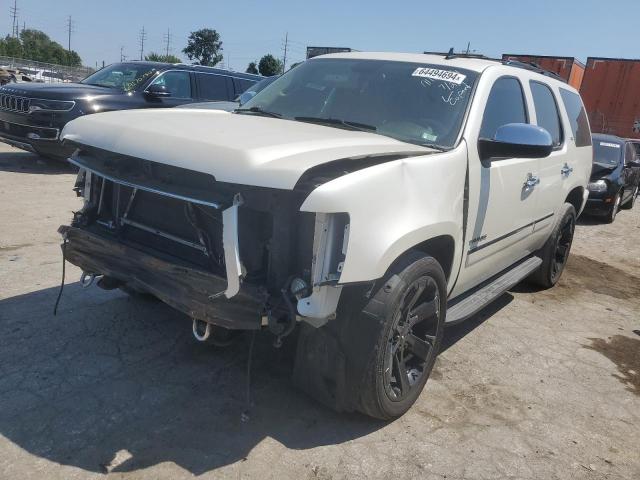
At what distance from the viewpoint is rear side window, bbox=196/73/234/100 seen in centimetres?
1055

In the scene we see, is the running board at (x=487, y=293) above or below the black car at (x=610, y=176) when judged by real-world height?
below

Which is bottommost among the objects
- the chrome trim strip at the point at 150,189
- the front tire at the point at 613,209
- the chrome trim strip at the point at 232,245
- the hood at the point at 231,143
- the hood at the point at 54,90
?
the front tire at the point at 613,209

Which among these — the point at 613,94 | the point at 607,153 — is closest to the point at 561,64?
the point at 613,94

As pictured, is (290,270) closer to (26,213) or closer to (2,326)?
(2,326)

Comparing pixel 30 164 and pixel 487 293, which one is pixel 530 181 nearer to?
pixel 487 293

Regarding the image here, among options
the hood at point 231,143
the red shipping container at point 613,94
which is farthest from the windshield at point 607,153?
the hood at point 231,143

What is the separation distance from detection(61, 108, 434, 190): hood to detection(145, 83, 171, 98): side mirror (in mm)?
6468

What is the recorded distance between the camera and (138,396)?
124 inches

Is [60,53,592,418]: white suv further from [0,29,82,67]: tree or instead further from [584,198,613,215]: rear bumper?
[0,29,82,67]: tree

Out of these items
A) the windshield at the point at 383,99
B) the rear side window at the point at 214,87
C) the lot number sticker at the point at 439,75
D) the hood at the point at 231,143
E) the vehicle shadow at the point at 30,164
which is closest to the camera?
the hood at the point at 231,143

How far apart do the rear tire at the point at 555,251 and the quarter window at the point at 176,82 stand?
702 cm

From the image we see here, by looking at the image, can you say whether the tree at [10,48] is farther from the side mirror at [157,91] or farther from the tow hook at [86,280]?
the tow hook at [86,280]

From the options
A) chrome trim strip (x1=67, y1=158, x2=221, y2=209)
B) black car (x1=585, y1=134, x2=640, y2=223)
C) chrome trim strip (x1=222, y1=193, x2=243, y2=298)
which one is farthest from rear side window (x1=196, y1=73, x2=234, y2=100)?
chrome trim strip (x1=222, y1=193, x2=243, y2=298)

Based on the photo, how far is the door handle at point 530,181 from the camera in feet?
14.0
